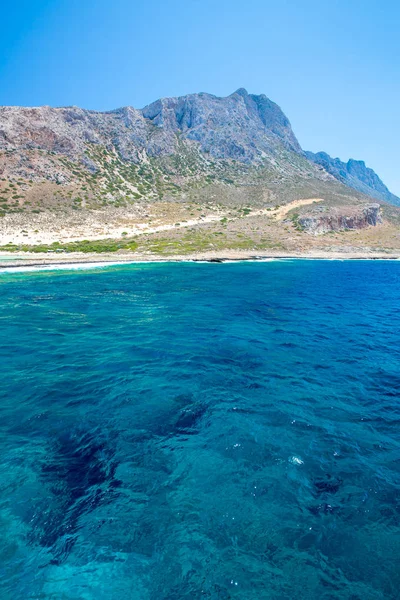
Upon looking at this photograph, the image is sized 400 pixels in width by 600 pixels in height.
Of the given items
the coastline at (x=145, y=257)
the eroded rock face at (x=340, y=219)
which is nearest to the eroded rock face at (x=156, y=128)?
the eroded rock face at (x=340, y=219)

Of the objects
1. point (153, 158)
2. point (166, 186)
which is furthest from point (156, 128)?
point (166, 186)

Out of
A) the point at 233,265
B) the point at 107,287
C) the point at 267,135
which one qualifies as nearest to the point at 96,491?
the point at 107,287

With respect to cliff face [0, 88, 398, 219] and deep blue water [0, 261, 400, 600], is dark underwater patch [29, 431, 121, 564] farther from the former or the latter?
cliff face [0, 88, 398, 219]

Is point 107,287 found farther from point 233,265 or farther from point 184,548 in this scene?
point 184,548

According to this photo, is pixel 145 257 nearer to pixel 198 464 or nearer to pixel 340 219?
pixel 198 464

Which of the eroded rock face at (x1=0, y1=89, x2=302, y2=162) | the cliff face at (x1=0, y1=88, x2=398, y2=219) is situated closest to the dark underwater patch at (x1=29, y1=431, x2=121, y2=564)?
the cliff face at (x1=0, y1=88, x2=398, y2=219)

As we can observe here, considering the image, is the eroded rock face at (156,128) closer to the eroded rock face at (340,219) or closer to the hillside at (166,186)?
the hillside at (166,186)

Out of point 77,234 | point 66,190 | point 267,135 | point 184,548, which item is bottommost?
point 184,548
